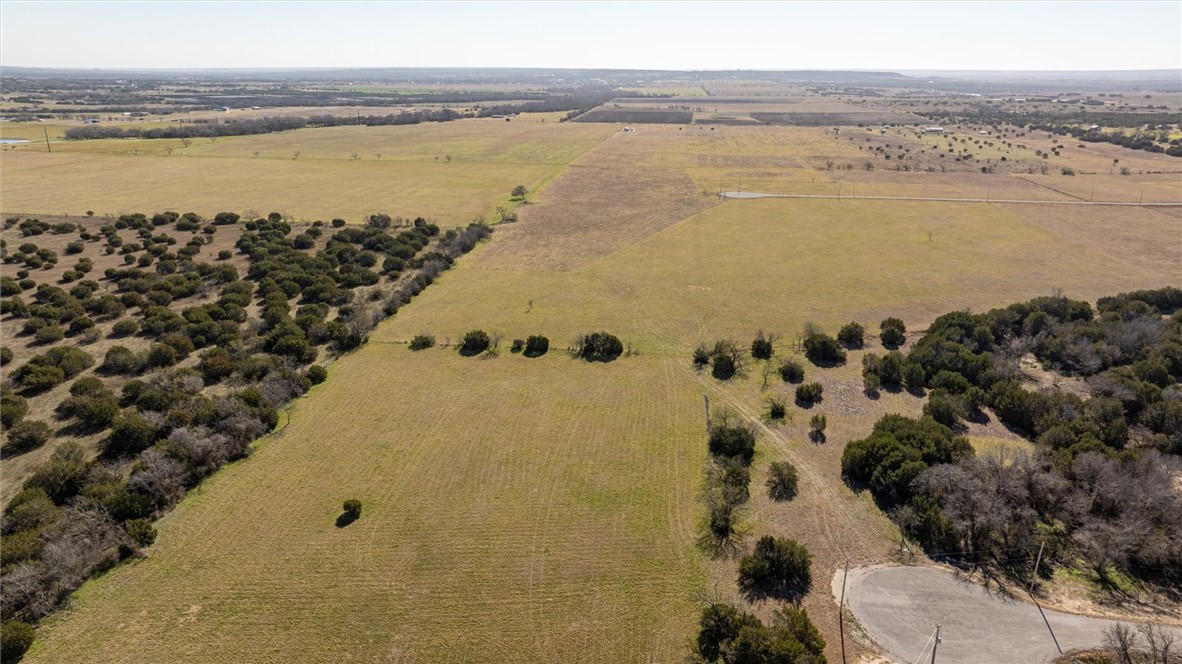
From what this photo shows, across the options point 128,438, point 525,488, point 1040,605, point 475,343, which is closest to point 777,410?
point 1040,605

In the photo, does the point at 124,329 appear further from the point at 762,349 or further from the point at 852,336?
the point at 852,336

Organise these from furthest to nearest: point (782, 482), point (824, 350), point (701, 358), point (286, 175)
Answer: point (286, 175), point (824, 350), point (701, 358), point (782, 482)

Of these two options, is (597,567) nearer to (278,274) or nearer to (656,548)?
(656,548)

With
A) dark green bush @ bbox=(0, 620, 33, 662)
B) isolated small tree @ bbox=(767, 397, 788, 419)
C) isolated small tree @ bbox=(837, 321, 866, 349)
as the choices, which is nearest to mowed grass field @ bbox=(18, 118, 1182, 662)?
dark green bush @ bbox=(0, 620, 33, 662)

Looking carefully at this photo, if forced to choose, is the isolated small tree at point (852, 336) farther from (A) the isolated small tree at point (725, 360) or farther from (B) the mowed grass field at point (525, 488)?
(A) the isolated small tree at point (725, 360)

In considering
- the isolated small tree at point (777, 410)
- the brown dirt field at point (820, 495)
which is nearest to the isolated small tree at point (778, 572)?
the brown dirt field at point (820, 495)

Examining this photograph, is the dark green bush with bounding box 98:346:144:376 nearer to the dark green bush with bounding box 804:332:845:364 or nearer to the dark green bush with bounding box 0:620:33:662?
the dark green bush with bounding box 0:620:33:662
